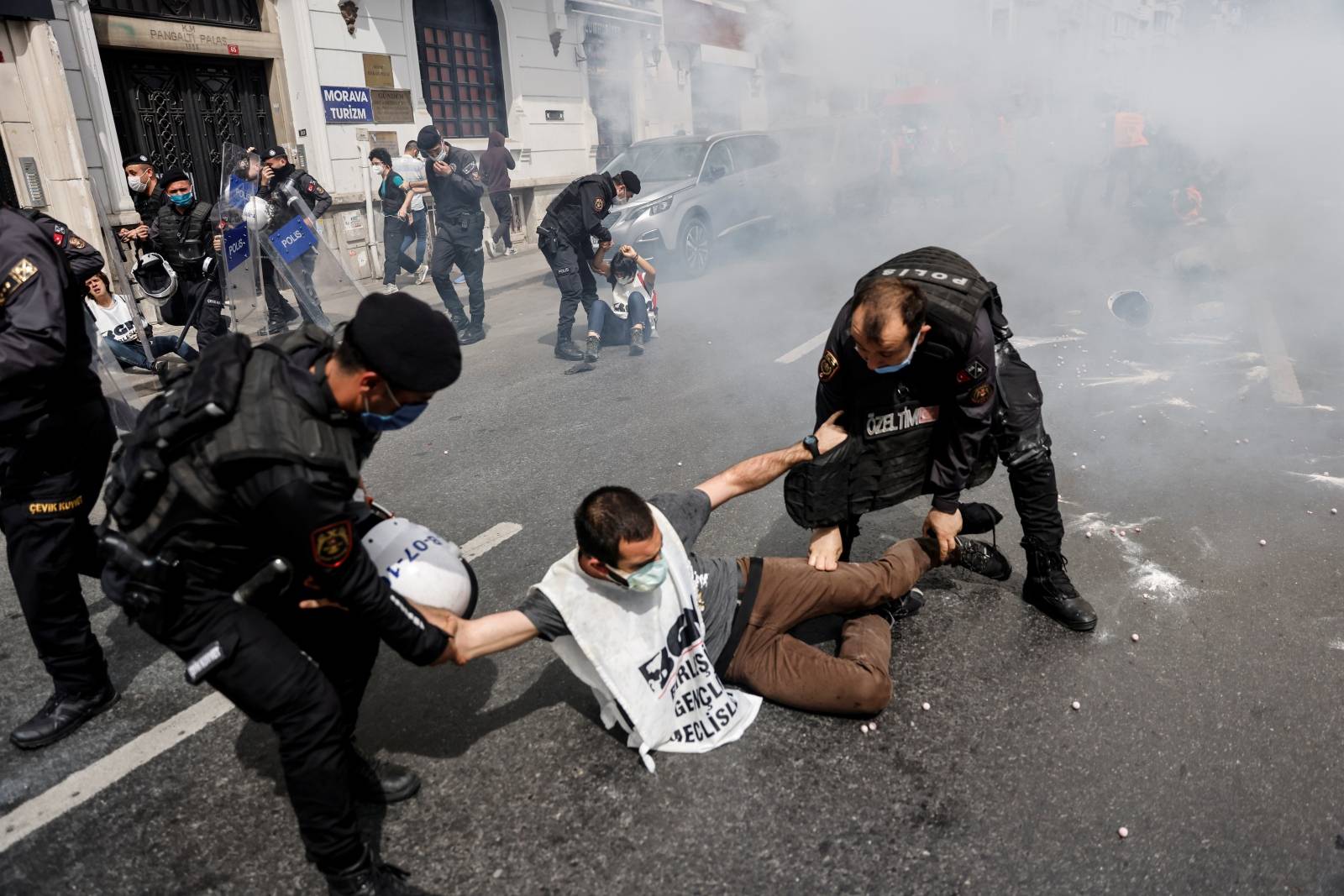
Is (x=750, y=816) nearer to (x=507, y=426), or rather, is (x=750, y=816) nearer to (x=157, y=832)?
(x=157, y=832)

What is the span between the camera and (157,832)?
2.47 metres

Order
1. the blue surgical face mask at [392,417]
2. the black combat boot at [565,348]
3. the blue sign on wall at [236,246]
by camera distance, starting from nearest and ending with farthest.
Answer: the blue surgical face mask at [392,417] → the blue sign on wall at [236,246] → the black combat boot at [565,348]

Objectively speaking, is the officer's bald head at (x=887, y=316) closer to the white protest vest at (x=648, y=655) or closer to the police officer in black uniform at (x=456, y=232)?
the white protest vest at (x=648, y=655)

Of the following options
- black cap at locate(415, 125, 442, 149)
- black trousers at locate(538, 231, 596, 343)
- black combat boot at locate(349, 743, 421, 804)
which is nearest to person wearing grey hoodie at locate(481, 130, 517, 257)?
black cap at locate(415, 125, 442, 149)

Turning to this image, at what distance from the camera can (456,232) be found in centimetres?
812

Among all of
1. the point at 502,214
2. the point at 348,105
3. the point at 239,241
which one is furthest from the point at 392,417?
the point at 502,214

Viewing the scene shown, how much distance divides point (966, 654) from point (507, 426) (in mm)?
3499

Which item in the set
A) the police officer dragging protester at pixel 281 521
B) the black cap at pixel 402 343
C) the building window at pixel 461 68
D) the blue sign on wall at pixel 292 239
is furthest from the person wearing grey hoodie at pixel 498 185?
the black cap at pixel 402 343

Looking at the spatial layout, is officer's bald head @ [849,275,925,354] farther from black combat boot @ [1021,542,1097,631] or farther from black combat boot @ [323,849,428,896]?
black combat boot @ [323,849,428,896]

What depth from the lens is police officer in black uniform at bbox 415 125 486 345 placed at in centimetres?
809

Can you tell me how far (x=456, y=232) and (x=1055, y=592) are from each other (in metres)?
6.29

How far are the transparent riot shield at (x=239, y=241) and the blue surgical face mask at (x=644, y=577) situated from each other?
215 inches

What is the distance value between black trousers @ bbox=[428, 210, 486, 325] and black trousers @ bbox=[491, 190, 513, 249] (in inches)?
224

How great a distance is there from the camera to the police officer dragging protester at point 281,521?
6.16 ft
